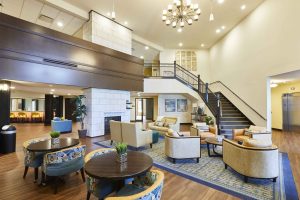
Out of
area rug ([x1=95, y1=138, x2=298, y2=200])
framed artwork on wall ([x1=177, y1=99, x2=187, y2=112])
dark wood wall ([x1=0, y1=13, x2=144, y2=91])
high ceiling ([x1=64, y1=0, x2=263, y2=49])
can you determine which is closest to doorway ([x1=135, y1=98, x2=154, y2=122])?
framed artwork on wall ([x1=177, y1=99, x2=187, y2=112])

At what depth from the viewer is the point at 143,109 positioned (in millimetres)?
15734

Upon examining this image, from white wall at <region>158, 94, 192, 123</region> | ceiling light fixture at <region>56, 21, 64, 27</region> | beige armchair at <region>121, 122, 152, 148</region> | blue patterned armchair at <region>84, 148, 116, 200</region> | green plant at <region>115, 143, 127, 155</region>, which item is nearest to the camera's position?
blue patterned armchair at <region>84, 148, 116, 200</region>

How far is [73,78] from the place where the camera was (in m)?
6.39

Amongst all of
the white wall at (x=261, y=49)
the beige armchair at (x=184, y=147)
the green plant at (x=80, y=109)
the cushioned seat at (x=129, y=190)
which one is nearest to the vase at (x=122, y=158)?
the cushioned seat at (x=129, y=190)

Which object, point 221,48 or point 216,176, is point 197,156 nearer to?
point 216,176

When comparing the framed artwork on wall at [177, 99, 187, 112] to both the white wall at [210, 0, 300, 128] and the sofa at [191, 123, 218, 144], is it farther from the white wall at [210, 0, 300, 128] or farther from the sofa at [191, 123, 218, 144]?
the sofa at [191, 123, 218, 144]

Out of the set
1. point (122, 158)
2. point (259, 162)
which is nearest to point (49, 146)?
point (122, 158)

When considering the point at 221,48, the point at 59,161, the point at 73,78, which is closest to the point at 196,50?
the point at 221,48

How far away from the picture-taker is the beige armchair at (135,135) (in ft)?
16.8

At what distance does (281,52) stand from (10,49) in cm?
927

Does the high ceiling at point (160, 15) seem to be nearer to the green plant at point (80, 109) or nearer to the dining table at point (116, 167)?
the green plant at point (80, 109)

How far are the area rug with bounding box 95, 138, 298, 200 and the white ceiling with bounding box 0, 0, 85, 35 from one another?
742 cm

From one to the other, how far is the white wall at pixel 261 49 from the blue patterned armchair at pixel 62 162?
23.1ft

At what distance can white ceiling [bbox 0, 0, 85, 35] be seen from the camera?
630cm
